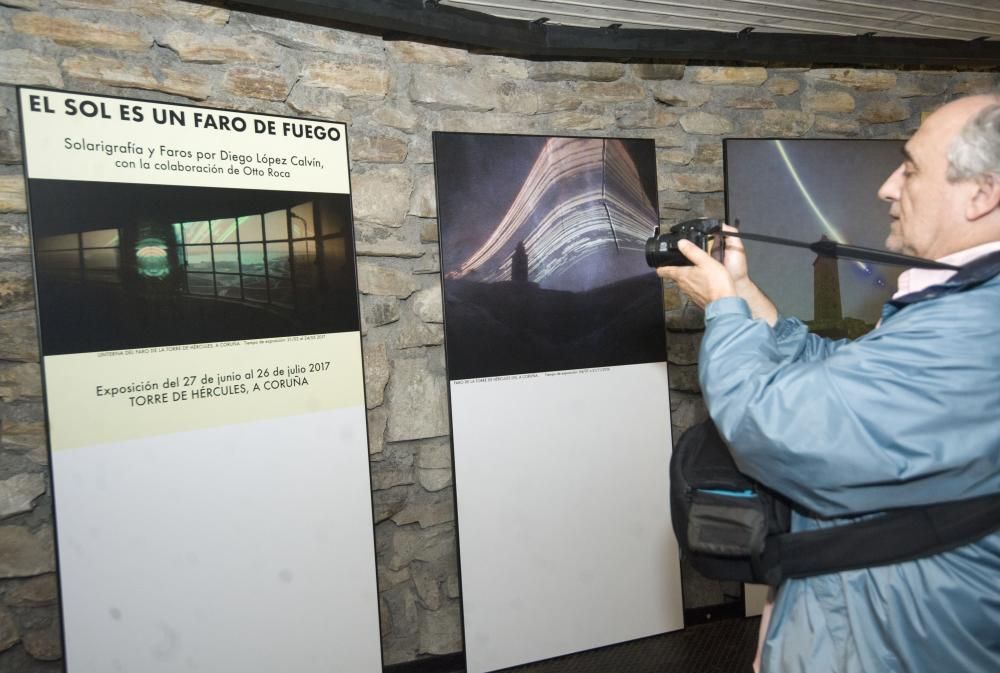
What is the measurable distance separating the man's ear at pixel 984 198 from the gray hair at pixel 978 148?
0.03ft

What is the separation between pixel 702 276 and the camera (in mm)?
1275

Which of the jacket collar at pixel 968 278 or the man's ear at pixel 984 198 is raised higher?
the man's ear at pixel 984 198

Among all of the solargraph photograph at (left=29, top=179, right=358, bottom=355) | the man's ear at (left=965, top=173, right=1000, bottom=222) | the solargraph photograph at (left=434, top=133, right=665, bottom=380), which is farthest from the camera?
the solargraph photograph at (left=434, top=133, right=665, bottom=380)

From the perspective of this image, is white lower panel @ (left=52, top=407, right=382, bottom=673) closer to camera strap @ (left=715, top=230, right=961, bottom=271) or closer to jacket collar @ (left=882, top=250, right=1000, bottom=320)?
camera strap @ (left=715, top=230, right=961, bottom=271)

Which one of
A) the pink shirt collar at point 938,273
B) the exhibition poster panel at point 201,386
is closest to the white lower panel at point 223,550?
the exhibition poster panel at point 201,386

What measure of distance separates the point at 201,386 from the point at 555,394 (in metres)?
1.20

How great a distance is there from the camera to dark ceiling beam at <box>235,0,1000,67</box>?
2005 millimetres

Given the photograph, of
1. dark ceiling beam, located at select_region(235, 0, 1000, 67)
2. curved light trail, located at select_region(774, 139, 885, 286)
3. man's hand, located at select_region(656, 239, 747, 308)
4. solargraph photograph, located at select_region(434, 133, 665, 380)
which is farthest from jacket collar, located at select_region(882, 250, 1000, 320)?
curved light trail, located at select_region(774, 139, 885, 286)

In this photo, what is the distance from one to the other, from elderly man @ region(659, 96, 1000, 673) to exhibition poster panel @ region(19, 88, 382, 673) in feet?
4.47

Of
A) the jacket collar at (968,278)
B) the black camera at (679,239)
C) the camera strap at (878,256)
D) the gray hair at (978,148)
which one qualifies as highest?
the gray hair at (978,148)

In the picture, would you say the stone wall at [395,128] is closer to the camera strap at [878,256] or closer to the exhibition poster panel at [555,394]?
the exhibition poster panel at [555,394]

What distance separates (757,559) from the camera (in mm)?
1110

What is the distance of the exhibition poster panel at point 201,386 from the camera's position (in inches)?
67.5

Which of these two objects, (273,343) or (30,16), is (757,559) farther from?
(30,16)
